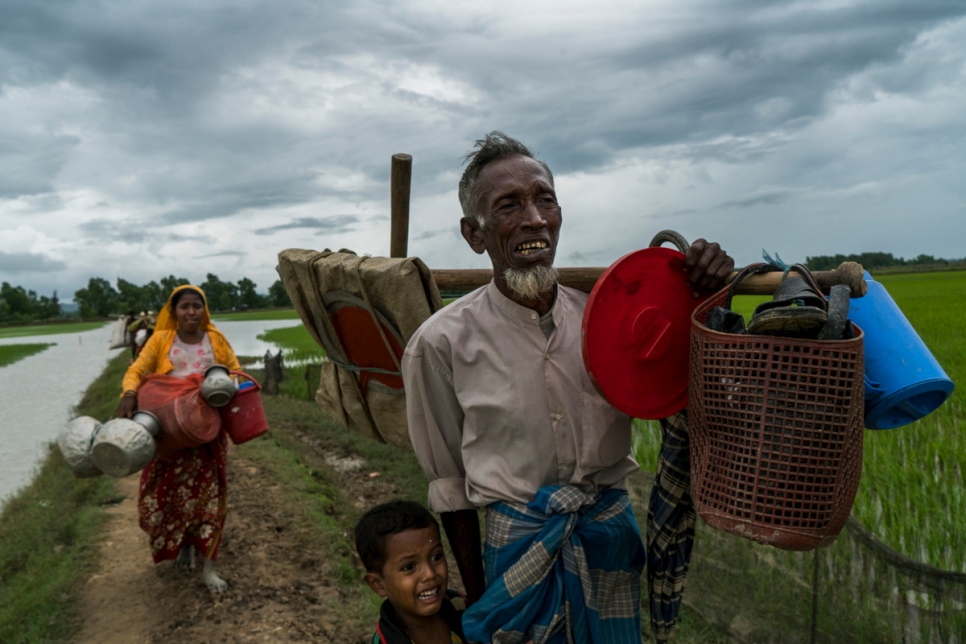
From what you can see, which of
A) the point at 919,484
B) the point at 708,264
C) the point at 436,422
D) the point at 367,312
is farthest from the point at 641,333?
the point at 919,484

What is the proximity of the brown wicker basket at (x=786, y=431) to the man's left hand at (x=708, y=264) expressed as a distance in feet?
1.23

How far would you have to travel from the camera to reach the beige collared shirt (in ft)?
6.75

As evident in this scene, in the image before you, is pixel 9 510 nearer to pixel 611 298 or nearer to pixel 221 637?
pixel 221 637

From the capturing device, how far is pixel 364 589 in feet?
17.5

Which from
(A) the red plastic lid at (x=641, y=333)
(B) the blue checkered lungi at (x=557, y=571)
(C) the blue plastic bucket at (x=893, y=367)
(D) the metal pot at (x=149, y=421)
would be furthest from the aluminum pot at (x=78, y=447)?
(C) the blue plastic bucket at (x=893, y=367)

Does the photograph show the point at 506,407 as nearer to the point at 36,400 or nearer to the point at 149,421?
the point at 149,421

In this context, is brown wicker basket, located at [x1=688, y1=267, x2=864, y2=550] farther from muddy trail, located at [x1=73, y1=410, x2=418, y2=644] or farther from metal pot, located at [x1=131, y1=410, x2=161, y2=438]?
metal pot, located at [x1=131, y1=410, x2=161, y2=438]

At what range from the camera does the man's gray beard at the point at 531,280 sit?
6.72 ft

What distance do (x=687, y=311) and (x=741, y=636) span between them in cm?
262

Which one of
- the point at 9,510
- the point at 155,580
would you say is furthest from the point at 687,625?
the point at 9,510

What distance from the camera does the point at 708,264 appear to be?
197 centimetres

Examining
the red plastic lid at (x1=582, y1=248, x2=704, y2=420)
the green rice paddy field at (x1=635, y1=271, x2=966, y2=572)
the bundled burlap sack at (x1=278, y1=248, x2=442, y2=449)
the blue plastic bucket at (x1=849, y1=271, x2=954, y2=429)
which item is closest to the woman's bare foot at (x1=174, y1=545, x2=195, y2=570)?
the bundled burlap sack at (x1=278, y1=248, x2=442, y2=449)

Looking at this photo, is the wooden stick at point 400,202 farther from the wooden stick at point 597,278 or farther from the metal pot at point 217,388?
the metal pot at point 217,388

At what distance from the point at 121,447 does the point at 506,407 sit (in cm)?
323
